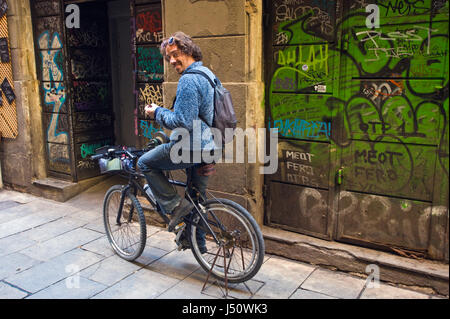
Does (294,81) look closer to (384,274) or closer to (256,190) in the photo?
(256,190)

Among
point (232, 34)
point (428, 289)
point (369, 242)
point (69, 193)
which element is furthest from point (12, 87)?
point (428, 289)

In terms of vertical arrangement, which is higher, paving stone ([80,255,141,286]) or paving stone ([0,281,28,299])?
paving stone ([80,255,141,286])

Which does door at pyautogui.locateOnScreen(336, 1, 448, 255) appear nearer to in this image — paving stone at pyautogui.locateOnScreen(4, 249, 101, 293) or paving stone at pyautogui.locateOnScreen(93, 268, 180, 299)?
paving stone at pyautogui.locateOnScreen(93, 268, 180, 299)

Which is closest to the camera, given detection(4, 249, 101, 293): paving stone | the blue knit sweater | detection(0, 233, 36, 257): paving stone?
the blue knit sweater

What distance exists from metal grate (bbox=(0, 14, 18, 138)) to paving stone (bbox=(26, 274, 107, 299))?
149 inches

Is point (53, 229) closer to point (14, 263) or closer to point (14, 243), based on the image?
point (14, 243)

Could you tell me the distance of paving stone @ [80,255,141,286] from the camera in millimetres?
3896

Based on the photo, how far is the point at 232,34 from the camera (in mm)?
4262

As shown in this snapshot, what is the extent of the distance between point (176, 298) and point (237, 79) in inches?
87.3

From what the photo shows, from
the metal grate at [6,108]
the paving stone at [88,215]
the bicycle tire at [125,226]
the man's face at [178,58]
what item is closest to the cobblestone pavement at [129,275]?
the bicycle tire at [125,226]

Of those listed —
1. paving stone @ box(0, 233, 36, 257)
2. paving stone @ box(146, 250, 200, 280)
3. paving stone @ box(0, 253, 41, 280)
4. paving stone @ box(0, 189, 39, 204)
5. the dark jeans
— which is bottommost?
paving stone @ box(0, 253, 41, 280)

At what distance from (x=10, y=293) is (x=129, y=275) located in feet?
3.38

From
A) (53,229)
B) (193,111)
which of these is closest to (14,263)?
(53,229)

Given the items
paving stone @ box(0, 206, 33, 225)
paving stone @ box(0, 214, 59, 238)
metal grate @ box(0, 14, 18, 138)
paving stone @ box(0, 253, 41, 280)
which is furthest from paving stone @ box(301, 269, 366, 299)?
metal grate @ box(0, 14, 18, 138)
